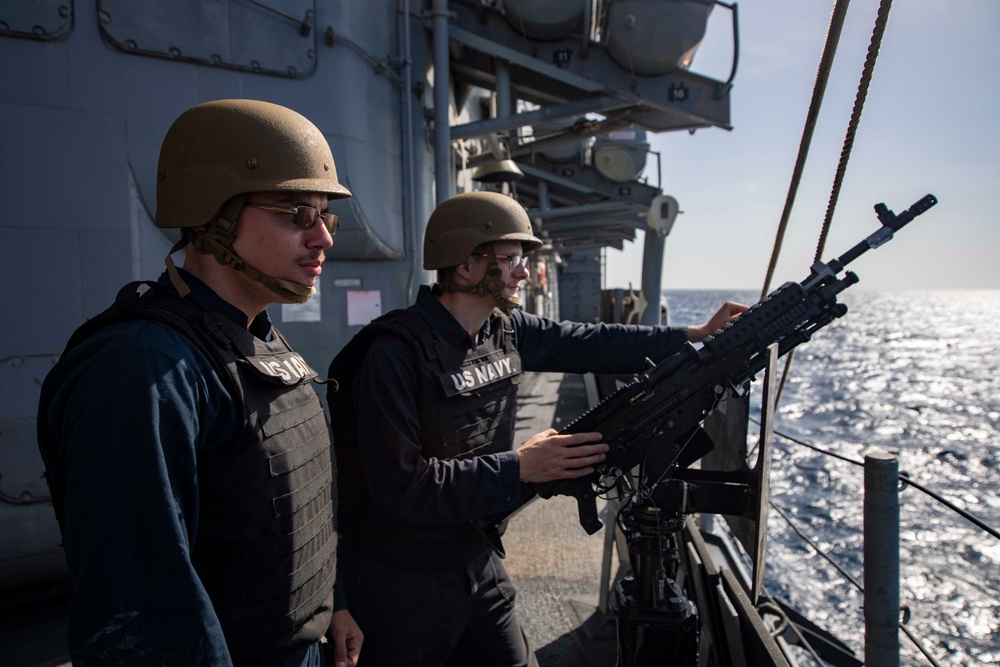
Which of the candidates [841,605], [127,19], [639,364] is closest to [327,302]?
[127,19]

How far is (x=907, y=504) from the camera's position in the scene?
1523 centimetres

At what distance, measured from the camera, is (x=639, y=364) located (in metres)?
2.95

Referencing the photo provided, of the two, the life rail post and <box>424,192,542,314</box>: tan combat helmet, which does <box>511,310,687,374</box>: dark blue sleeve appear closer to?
<box>424,192,542,314</box>: tan combat helmet

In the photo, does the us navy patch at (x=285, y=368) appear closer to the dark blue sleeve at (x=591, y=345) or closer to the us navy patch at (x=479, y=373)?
the us navy patch at (x=479, y=373)

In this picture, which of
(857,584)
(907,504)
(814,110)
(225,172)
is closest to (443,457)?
(225,172)

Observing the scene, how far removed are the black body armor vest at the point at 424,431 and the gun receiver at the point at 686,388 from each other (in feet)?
1.09

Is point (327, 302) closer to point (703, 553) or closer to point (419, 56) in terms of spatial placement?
point (419, 56)

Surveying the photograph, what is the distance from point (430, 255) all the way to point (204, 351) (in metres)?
1.41

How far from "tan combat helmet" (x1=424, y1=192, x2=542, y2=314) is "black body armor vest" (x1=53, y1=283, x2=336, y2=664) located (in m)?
1.09

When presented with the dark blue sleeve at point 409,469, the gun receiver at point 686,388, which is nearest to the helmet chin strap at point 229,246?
the dark blue sleeve at point 409,469

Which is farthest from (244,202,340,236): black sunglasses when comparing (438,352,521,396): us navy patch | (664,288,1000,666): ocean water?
(664,288,1000,666): ocean water

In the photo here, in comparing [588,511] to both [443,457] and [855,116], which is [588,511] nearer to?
[443,457]

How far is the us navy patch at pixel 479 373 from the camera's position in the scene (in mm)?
2197

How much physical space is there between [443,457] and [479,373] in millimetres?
343
